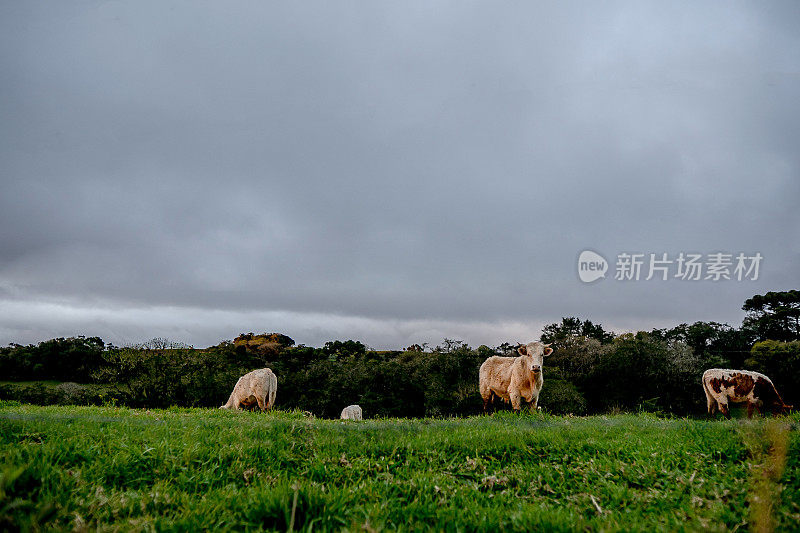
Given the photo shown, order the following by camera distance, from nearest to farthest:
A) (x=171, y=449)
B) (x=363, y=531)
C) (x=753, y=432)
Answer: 1. (x=363, y=531)
2. (x=171, y=449)
3. (x=753, y=432)

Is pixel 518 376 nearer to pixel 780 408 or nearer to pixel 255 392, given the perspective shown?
pixel 780 408

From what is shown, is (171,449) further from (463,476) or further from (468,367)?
(468,367)

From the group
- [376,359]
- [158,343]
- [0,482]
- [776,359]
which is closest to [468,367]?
[376,359]

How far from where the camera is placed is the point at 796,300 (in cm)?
2716

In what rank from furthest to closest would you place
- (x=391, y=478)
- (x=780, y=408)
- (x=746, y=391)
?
(x=746, y=391) → (x=780, y=408) → (x=391, y=478)

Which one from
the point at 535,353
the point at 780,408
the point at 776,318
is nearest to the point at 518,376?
the point at 535,353

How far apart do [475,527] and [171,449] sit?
3649 mm

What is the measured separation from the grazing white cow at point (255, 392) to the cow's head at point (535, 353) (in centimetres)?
1236

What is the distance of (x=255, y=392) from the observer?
1838 centimetres

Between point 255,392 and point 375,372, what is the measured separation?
376 inches

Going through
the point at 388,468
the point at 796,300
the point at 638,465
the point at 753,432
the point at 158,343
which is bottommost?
the point at 158,343

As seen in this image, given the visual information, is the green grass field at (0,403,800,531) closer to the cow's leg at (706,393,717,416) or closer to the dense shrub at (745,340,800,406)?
the cow's leg at (706,393,717,416)

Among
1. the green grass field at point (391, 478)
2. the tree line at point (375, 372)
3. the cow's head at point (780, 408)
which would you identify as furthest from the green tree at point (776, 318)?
the green grass field at point (391, 478)

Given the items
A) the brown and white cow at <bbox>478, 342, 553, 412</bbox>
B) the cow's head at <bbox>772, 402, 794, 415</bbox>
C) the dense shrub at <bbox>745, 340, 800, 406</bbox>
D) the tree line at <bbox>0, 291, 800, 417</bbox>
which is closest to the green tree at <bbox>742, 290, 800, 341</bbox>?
the tree line at <bbox>0, 291, 800, 417</bbox>
